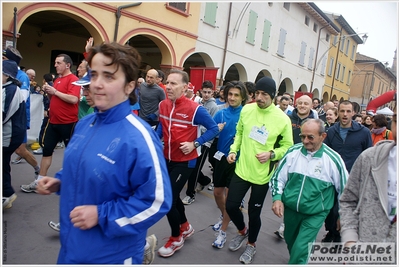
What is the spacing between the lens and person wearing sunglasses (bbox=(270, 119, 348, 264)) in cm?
287

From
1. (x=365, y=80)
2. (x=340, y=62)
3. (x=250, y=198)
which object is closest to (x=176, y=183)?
(x=250, y=198)

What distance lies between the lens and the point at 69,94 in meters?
4.66

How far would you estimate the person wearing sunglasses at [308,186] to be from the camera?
287cm

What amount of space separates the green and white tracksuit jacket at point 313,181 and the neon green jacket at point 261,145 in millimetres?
479

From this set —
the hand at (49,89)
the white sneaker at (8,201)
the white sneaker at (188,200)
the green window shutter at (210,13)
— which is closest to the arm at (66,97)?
the hand at (49,89)

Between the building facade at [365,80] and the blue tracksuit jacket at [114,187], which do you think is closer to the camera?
the blue tracksuit jacket at [114,187]

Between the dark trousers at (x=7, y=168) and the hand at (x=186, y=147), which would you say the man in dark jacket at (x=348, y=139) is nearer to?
the hand at (x=186, y=147)

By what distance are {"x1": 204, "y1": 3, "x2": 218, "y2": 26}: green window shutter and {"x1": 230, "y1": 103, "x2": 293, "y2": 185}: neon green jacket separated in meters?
12.4

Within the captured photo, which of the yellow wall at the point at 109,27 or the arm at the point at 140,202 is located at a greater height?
the yellow wall at the point at 109,27

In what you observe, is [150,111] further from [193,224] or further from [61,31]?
[61,31]

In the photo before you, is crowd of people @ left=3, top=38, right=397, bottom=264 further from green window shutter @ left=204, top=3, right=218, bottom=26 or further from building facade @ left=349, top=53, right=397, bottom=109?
building facade @ left=349, top=53, right=397, bottom=109

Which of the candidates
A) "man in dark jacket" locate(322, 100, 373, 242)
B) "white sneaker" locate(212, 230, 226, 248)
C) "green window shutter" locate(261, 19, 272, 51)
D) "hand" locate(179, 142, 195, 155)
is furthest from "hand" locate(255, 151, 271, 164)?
"green window shutter" locate(261, 19, 272, 51)

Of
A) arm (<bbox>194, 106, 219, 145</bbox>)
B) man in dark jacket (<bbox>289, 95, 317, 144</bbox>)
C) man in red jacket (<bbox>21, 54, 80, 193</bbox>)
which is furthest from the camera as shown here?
man in dark jacket (<bbox>289, 95, 317, 144</bbox>)

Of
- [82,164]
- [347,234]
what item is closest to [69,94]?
[82,164]
